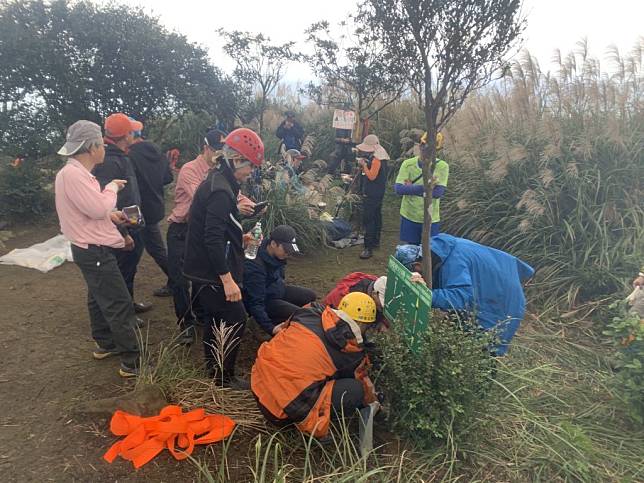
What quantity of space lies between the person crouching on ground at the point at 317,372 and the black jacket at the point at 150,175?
82.3 inches

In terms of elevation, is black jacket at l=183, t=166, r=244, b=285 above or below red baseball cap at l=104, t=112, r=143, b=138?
below

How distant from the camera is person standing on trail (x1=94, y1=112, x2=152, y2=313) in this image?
3408 mm

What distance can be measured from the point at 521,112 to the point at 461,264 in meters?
4.10

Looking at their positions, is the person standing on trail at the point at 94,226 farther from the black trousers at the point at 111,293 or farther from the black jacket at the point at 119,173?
the black jacket at the point at 119,173

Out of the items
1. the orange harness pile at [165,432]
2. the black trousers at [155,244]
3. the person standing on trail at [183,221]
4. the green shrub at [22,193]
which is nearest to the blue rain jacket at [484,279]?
the orange harness pile at [165,432]

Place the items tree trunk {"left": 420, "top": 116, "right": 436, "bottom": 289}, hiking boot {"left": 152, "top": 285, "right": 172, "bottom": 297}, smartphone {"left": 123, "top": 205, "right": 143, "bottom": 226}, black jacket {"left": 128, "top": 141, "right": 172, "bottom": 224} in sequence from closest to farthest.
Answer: tree trunk {"left": 420, "top": 116, "right": 436, "bottom": 289}, smartphone {"left": 123, "top": 205, "right": 143, "bottom": 226}, black jacket {"left": 128, "top": 141, "right": 172, "bottom": 224}, hiking boot {"left": 152, "top": 285, "right": 172, "bottom": 297}

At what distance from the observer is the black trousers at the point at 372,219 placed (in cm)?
Answer: 582

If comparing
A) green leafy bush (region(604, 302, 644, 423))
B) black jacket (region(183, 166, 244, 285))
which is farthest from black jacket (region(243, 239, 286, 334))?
green leafy bush (region(604, 302, 644, 423))

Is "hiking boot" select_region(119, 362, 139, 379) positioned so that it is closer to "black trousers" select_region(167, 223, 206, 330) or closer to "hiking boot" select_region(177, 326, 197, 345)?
"hiking boot" select_region(177, 326, 197, 345)

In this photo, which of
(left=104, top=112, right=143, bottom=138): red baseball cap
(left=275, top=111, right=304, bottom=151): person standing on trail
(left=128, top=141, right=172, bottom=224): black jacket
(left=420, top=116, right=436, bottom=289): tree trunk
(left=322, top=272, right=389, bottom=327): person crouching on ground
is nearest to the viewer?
(left=420, top=116, right=436, bottom=289): tree trunk

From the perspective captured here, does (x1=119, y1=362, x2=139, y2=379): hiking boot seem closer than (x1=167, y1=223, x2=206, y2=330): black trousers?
Yes

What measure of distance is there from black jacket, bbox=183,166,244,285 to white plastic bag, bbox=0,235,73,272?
2682 millimetres

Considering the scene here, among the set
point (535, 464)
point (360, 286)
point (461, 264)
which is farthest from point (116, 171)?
point (535, 464)

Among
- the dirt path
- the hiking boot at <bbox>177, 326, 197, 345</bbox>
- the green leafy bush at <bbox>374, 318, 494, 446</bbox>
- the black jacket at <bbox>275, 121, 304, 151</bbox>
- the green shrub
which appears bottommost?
the dirt path
